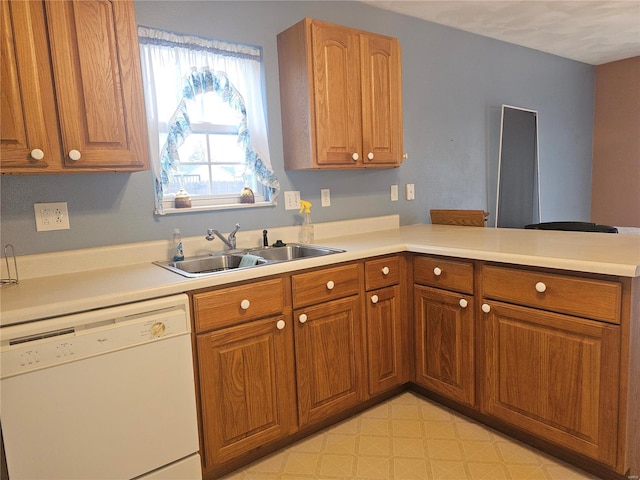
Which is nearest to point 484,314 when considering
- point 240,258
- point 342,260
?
point 342,260

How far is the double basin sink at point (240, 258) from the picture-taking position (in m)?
2.14

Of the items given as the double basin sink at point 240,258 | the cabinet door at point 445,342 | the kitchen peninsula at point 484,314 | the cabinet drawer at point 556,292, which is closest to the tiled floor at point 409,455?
the kitchen peninsula at point 484,314

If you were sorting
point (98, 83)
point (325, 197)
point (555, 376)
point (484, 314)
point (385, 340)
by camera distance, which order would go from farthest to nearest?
point (325, 197), point (385, 340), point (484, 314), point (555, 376), point (98, 83)

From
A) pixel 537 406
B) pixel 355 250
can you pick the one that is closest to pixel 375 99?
pixel 355 250

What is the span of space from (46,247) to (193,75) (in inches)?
43.9

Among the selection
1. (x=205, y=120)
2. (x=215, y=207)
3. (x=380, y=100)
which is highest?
(x=380, y=100)

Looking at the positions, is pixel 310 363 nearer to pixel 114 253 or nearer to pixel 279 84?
pixel 114 253

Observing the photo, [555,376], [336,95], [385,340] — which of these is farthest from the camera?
[336,95]

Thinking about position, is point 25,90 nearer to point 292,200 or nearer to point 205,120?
point 205,120

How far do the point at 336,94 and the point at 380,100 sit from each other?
0.33m

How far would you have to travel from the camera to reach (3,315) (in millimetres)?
1315

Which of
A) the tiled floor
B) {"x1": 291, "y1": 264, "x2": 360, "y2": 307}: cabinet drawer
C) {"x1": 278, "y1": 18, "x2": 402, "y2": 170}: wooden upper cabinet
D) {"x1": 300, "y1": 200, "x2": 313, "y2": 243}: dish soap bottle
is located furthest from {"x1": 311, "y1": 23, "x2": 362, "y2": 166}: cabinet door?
the tiled floor

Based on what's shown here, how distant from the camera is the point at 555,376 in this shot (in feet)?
5.93

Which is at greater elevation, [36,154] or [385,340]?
[36,154]
